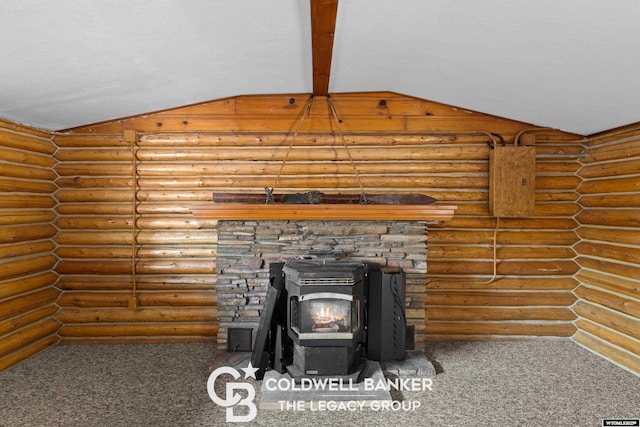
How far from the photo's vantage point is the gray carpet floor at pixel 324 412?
2971mm

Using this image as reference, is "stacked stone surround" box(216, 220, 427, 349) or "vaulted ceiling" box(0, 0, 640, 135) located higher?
"vaulted ceiling" box(0, 0, 640, 135)

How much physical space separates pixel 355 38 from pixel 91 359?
4.02 meters

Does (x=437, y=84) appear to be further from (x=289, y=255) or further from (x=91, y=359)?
(x=91, y=359)

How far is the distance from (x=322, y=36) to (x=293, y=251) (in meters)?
2.10

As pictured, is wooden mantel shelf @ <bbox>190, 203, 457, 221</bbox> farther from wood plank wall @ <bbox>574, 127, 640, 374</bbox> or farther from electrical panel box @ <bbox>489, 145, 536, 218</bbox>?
wood plank wall @ <bbox>574, 127, 640, 374</bbox>

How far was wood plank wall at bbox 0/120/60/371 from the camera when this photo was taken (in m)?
3.86

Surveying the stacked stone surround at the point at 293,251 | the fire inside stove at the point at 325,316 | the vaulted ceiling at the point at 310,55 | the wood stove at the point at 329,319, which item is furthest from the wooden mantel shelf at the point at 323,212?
the vaulted ceiling at the point at 310,55

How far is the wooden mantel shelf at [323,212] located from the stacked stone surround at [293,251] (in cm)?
32

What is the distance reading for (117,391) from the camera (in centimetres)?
339

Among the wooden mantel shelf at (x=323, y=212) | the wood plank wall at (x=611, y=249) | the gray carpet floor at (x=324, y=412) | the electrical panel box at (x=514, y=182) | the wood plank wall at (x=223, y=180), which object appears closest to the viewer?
the gray carpet floor at (x=324, y=412)

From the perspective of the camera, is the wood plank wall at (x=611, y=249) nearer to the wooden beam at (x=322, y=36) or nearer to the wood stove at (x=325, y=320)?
the wood stove at (x=325, y=320)

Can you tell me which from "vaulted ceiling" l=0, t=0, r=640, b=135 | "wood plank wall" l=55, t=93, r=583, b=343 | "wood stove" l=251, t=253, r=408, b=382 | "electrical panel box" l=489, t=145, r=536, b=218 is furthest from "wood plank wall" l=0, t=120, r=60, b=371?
"electrical panel box" l=489, t=145, r=536, b=218

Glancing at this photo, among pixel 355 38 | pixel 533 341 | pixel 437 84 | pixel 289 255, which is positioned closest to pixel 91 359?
pixel 289 255

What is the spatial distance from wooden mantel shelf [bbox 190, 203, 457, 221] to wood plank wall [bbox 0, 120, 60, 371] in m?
1.86
